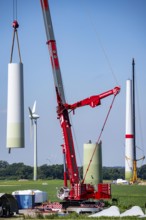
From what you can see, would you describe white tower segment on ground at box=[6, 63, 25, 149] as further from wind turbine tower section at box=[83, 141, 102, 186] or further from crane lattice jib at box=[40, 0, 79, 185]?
wind turbine tower section at box=[83, 141, 102, 186]

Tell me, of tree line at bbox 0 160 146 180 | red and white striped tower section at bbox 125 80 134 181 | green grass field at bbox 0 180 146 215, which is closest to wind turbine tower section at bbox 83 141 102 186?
green grass field at bbox 0 180 146 215

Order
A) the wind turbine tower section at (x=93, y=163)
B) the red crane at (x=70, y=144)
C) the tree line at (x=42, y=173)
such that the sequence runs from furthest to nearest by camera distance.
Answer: the tree line at (x=42, y=173) → the wind turbine tower section at (x=93, y=163) → the red crane at (x=70, y=144)

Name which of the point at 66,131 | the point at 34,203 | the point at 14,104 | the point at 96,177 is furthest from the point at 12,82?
the point at 96,177

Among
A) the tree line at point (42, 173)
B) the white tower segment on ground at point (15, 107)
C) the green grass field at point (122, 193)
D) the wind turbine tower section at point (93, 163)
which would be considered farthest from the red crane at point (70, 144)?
the tree line at point (42, 173)

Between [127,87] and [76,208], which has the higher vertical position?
[127,87]

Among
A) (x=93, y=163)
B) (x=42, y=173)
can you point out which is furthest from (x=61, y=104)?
(x=42, y=173)

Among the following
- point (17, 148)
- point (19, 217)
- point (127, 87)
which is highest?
point (127, 87)

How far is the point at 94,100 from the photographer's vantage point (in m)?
53.8

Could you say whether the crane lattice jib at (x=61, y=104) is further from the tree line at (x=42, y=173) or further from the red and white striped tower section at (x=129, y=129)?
the tree line at (x=42, y=173)

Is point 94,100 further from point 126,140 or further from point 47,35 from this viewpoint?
point 126,140

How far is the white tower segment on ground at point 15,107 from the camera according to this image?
53594 mm

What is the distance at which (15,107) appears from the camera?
54188 mm

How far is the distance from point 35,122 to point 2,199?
67.1 metres

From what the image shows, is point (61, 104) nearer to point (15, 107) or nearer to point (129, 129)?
point (15, 107)
